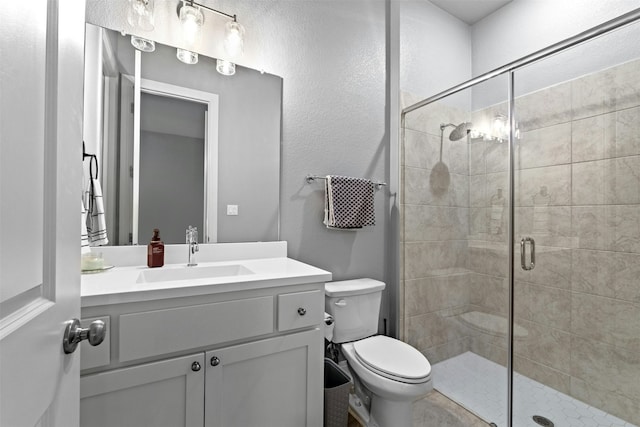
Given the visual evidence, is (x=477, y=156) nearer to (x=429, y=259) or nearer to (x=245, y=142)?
(x=429, y=259)

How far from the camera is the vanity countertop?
0.92 m

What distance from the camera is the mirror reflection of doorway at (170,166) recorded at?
138 centimetres

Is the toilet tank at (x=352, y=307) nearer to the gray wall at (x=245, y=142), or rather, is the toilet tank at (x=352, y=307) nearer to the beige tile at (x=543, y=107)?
the gray wall at (x=245, y=142)

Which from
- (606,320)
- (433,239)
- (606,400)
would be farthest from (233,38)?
(606,400)

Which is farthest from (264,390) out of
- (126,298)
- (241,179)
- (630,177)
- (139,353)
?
(630,177)

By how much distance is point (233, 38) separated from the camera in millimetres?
1541

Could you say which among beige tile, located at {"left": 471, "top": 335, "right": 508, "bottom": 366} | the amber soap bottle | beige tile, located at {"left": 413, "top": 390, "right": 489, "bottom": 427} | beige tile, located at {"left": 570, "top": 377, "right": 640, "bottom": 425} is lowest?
beige tile, located at {"left": 413, "top": 390, "right": 489, "bottom": 427}

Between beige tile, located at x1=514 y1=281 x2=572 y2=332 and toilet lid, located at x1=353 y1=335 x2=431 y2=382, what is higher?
beige tile, located at x1=514 y1=281 x2=572 y2=332

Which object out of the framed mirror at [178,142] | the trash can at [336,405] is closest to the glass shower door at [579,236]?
the trash can at [336,405]

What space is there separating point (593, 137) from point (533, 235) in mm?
592

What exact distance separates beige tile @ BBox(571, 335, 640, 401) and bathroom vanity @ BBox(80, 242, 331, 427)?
149 centimetres

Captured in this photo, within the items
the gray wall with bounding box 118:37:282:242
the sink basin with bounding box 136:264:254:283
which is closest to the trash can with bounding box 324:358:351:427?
the sink basin with bounding box 136:264:254:283

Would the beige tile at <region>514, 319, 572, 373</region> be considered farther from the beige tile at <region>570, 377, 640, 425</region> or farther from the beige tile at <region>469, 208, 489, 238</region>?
the beige tile at <region>469, 208, 489, 238</region>

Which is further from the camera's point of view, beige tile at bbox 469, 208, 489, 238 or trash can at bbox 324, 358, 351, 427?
beige tile at bbox 469, 208, 489, 238
